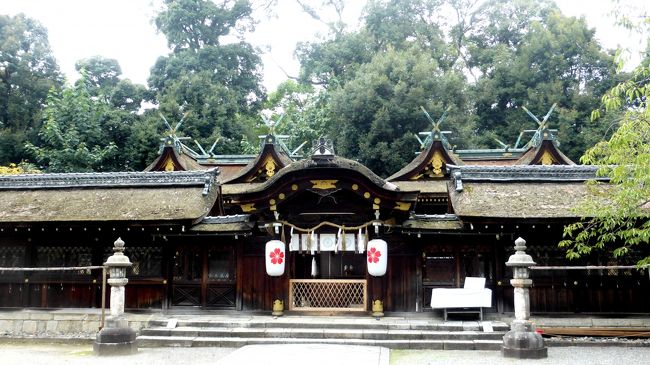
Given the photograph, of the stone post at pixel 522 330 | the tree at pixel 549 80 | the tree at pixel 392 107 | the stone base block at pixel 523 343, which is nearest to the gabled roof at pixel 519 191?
the stone post at pixel 522 330

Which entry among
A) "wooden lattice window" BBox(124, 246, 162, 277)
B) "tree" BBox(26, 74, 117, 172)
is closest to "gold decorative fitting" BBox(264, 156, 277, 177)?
"wooden lattice window" BBox(124, 246, 162, 277)

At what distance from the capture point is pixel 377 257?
573 inches

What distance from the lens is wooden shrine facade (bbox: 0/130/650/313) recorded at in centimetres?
1451

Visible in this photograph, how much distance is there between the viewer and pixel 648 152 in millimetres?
10305

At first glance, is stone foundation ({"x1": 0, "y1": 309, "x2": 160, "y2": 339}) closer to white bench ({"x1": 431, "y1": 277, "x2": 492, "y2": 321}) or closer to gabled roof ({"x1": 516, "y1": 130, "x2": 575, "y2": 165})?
white bench ({"x1": 431, "y1": 277, "x2": 492, "y2": 321})

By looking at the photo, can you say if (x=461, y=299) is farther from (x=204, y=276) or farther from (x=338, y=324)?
(x=204, y=276)

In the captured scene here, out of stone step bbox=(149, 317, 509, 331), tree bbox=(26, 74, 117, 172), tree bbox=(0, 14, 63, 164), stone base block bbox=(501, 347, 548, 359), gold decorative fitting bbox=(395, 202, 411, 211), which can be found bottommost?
stone base block bbox=(501, 347, 548, 359)

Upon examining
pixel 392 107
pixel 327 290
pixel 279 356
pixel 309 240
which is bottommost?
pixel 279 356

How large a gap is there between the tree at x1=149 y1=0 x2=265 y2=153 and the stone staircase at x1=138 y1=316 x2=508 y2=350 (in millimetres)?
23533

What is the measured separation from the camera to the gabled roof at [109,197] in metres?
15.5

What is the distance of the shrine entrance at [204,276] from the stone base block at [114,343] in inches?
130

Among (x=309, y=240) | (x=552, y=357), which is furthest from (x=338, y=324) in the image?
(x=552, y=357)

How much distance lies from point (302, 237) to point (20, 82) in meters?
29.8

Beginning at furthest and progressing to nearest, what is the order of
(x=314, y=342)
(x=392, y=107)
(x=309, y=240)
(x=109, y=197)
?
1. (x=392, y=107)
2. (x=109, y=197)
3. (x=309, y=240)
4. (x=314, y=342)
